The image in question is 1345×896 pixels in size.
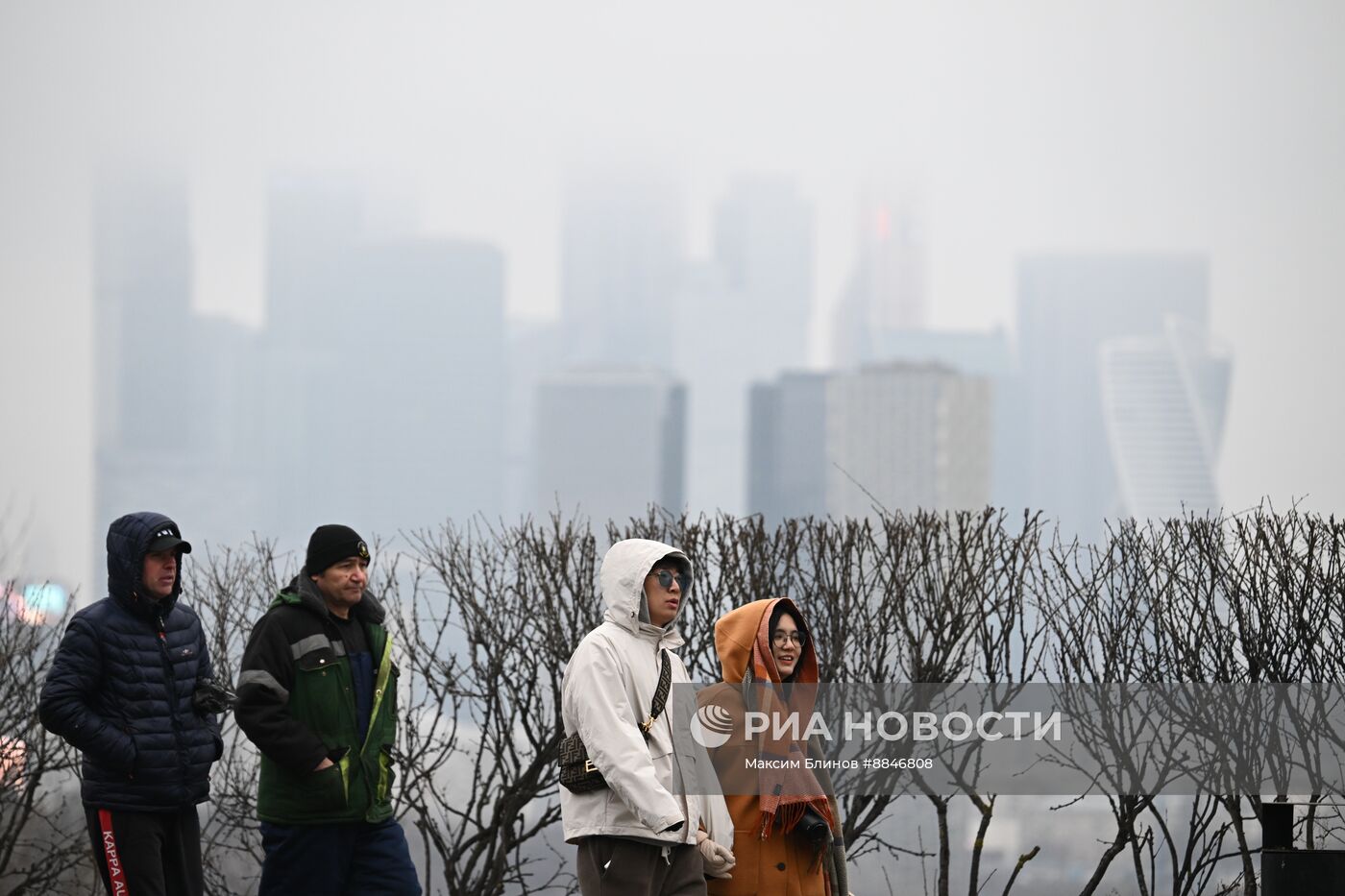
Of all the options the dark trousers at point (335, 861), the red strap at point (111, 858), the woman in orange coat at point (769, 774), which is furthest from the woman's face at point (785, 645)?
the red strap at point (111, 858)

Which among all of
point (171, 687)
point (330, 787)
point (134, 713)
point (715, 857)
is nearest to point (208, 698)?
point (171, 687)

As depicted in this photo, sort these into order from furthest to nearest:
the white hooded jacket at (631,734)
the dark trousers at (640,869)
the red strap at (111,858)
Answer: the red strap at (111,858)
the dark trousers at (640,869)
the white hooded jacket at (631,734)

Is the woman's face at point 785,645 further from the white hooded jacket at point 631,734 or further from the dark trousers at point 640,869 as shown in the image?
the dark trousers at point 640,869

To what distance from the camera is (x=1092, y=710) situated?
870 centimetres

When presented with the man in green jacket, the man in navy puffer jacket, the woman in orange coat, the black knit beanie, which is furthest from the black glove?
the woman in orange coat

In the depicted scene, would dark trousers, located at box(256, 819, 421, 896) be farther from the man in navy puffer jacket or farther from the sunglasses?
the sunglasses

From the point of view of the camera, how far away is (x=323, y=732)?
5.30 meters

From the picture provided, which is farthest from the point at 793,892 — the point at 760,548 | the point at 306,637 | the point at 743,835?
the point at 760,548

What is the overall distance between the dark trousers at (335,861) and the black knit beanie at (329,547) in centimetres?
88

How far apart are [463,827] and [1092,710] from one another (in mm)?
3821

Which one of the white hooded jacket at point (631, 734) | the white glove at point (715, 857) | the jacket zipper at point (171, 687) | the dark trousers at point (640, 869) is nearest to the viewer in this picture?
the white hooded jacket at point (631, 734)

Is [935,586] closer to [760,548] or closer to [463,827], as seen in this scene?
[760,548]

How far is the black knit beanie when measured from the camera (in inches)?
209

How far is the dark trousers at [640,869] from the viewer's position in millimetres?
4980
